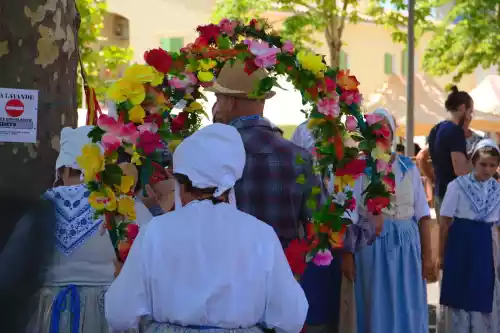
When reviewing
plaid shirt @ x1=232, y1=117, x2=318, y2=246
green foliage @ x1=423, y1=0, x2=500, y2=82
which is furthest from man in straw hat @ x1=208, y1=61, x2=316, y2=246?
green foliage @ x1=423, y1=0, x2=500, y2=82

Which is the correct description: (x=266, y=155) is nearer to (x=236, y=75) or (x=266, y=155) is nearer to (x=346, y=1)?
(x=236, y=75)

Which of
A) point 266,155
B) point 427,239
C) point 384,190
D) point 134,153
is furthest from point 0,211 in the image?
point 427,239

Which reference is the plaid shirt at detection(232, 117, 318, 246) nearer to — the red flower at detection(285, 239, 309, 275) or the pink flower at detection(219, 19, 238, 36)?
the red flower at detection(285, 239, 309, 275)

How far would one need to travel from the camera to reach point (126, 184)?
171 inches

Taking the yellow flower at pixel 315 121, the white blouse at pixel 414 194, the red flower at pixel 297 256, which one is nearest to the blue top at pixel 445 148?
the white blouse at pixel 414 194

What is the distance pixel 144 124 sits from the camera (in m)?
4.48

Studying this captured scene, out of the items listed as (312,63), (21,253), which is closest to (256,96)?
(312,63)

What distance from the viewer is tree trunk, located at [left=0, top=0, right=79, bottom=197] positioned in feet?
18.1

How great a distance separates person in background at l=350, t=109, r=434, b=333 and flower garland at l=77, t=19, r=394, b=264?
149 cm

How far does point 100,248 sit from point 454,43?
49.1ft

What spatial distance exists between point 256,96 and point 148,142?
790 mm

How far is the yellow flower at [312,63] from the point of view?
4.70 metres

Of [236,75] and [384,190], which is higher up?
[236,75]

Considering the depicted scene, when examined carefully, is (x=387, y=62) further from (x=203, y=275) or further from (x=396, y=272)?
(x=203, y=275)
